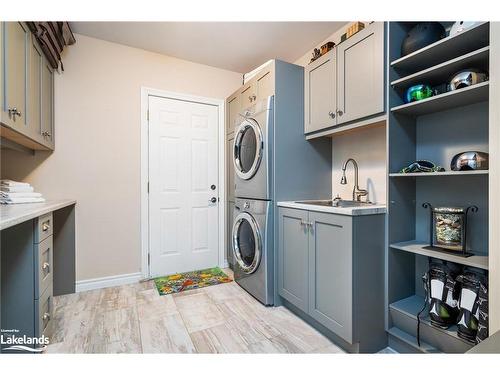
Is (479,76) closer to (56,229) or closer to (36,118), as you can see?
(36,118)

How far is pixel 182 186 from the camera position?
117 inches

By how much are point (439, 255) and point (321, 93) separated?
1437 millimetres

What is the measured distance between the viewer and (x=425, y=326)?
1.46 metres

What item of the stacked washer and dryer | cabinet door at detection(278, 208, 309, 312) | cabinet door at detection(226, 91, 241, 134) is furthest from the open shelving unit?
cabinet door at detection(226, 91, 241, 134)

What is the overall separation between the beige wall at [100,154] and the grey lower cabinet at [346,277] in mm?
1898

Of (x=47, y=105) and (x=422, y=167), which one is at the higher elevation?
(x=47, y=105)

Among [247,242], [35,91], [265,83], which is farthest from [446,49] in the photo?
[35,91]

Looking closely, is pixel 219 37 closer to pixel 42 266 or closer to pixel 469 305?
pixel 42 266

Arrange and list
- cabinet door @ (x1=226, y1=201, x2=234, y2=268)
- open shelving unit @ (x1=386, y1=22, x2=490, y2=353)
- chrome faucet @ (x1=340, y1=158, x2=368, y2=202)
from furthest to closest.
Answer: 1. cabinet door @ (x1=226, y1=201, x2=234, y2=268)
2. chrome faucet @ (x1=340, y1=158, x2=368, y2=202)
3. open shelving unit @ (x1=386, y1=22, x2=490, y2=353)

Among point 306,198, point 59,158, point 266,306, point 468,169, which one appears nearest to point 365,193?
point 306,198

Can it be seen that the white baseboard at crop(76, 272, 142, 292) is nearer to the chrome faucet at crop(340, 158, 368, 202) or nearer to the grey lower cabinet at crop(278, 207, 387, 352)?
the grey lower cabinet at crop(278, 207, 387, 352)

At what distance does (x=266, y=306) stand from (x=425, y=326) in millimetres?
1150

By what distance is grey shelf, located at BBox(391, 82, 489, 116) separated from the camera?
1.27 meters

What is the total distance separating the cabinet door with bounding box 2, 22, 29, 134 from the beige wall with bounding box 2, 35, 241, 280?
78cm
